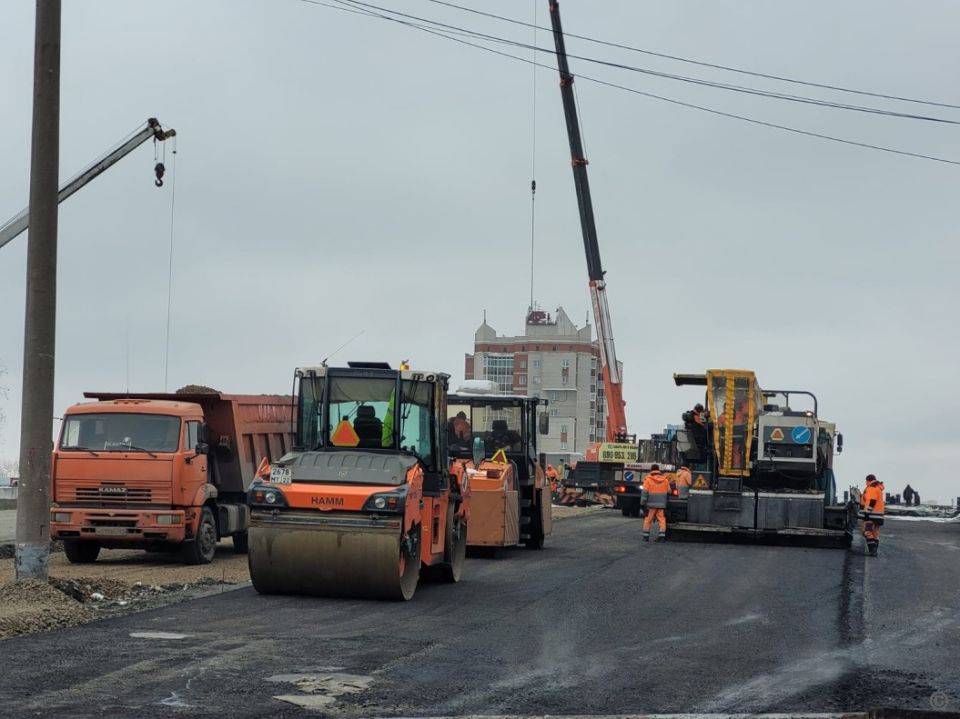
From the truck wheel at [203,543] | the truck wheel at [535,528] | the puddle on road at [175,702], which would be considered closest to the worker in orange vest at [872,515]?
the truck wheel at [535,528]

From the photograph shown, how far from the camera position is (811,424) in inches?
1079

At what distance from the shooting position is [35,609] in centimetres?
1297

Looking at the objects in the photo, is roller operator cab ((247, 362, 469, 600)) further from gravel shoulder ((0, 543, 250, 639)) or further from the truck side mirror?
the truck side mirror

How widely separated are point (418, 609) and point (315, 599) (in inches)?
48.1

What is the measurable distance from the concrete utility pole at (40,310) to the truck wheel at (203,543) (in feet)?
18.7

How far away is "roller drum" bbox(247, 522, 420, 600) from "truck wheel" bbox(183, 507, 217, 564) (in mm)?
5520

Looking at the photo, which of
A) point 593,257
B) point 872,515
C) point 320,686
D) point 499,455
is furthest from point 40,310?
point 593,257

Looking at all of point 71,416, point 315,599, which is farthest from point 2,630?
point 71,416

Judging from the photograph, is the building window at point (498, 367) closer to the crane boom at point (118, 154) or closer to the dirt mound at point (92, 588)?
the crane boom at point (118, 154)

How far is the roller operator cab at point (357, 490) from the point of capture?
46.8 ft

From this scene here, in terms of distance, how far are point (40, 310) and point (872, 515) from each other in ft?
54.2

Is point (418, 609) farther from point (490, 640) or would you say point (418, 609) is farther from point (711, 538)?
point (711, 538)

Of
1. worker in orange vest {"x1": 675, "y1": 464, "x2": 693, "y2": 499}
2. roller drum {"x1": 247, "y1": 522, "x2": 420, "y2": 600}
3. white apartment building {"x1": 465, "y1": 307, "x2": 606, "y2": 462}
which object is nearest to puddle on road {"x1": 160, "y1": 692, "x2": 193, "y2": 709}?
roller drum {"x1": 247, "y1": 522, "x2": 420, "y2": 600}

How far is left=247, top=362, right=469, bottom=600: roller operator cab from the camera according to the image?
46.8 ft
